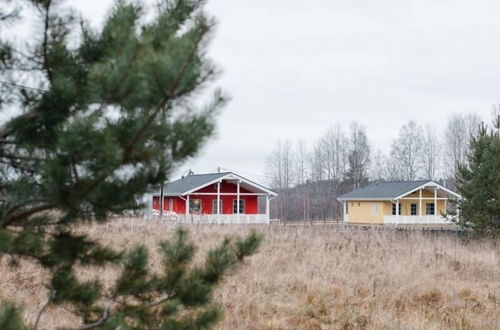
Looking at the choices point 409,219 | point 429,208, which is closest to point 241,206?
point 409,219

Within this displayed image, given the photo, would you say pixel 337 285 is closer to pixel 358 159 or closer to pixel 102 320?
pixel 102 320

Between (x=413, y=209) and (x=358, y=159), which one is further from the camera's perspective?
(x=358, y=159)

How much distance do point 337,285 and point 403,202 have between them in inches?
1097

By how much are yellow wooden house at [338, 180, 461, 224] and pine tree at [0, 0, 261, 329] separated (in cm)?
3141

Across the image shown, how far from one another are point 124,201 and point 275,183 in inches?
2254

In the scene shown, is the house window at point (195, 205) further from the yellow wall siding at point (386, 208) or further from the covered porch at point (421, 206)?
the yellow wall siding at point (386, 208)

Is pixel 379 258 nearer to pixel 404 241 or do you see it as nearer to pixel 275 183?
pixel 404 241

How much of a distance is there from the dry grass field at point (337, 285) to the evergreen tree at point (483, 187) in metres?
3.53

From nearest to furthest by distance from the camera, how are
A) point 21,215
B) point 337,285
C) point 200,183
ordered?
point 21,215 < point 337,285 < point 200,183

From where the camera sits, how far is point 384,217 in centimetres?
3344

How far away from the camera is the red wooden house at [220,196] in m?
28.3

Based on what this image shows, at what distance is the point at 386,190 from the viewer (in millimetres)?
34844

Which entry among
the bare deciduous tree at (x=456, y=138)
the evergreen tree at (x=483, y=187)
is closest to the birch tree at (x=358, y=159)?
the bare deciduous tree at (x=456, y=138)

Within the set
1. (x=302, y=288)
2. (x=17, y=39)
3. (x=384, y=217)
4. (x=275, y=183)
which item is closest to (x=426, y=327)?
(x=302, y=288)
